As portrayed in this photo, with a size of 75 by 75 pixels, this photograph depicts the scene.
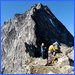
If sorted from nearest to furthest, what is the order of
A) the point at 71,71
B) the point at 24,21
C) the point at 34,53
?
1. the point at 71,71
2. the point at 34,53
3. the point at 24,21

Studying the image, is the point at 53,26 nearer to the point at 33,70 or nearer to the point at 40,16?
the point at 40,16

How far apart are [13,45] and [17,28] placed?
6200 millimetres

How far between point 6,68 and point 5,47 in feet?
47.9

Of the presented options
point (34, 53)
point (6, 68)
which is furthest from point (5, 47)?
point (34, 53)

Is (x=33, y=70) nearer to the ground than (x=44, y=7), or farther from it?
nearer to the ground

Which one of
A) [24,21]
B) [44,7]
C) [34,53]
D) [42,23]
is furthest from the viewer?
[44,7]

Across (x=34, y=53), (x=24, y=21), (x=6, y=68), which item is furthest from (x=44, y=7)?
(x=34, y=53)

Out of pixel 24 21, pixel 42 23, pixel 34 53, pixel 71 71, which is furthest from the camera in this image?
pixel 24 21

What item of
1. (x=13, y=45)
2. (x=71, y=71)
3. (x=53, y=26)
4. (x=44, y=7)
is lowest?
(x=71, y=71)

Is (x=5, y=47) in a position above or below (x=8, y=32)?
below

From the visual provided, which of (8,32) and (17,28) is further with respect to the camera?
(8,32)

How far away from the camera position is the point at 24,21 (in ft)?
256

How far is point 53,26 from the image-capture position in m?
73.1

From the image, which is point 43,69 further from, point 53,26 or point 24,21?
point 24,21
